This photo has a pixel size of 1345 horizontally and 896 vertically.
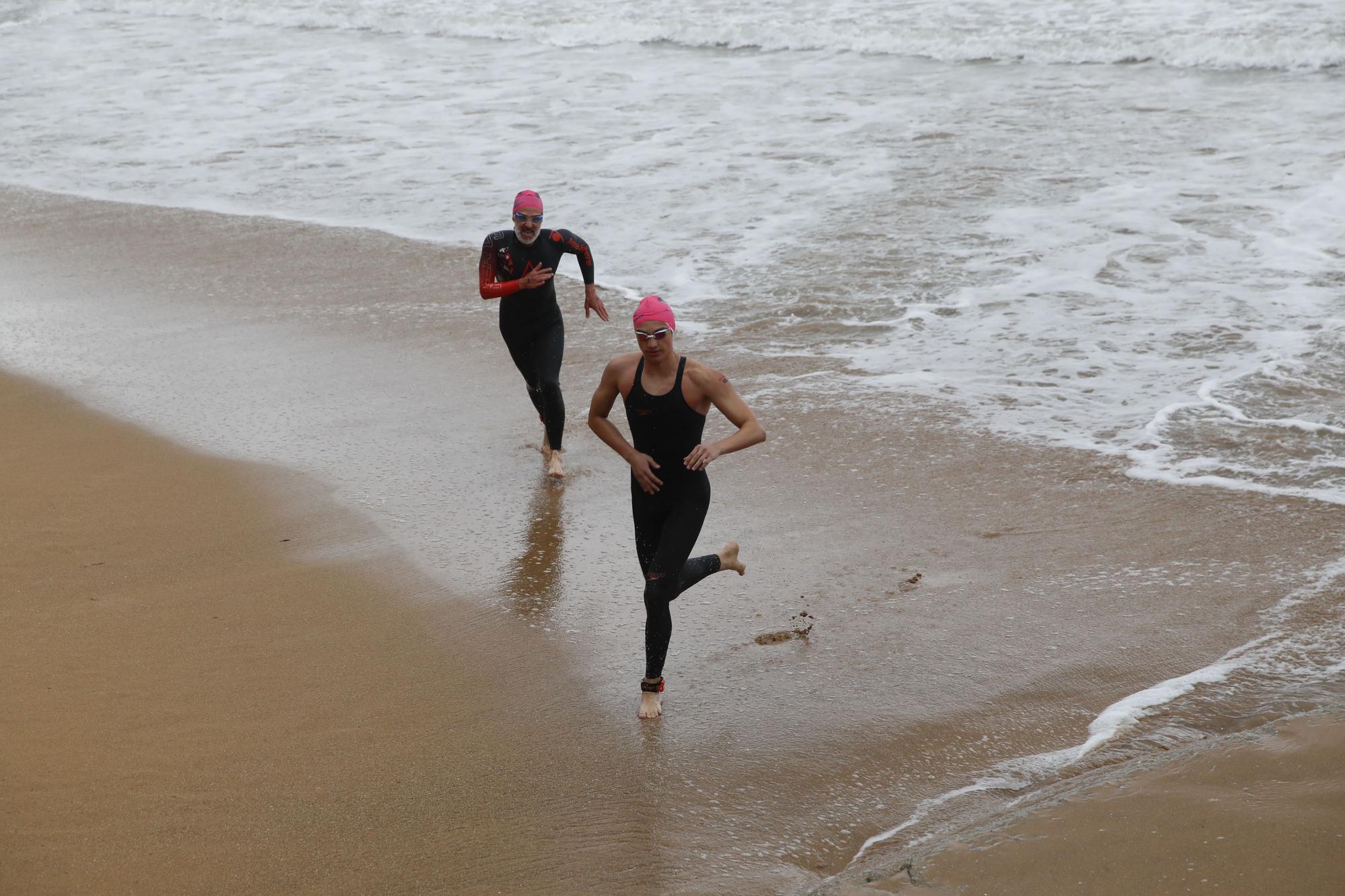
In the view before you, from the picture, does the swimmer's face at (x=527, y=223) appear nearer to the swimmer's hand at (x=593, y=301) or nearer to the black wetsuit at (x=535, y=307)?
the black wetsuit at (x=535, y=307)

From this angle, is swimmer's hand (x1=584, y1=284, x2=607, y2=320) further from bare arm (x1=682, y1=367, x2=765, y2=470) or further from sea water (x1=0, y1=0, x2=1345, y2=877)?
bare arm (x1=682, y1=367, x2=765, y2=470)

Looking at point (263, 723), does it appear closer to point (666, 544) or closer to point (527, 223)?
point (666, 544)

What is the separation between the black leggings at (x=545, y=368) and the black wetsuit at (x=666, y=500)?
263cm

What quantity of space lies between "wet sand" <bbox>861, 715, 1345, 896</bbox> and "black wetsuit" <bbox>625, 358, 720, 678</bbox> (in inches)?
62.0

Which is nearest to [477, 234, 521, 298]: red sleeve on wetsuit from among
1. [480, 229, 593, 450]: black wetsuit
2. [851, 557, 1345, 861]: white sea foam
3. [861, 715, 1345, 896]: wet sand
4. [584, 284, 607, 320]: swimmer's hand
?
[480, 229, 593, 450]: black wetsuit

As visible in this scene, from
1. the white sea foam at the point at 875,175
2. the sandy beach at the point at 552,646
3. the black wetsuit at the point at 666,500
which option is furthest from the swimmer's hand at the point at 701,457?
the white sea foam at the point at 875,175

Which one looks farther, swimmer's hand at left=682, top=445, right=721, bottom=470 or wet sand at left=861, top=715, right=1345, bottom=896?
swimmer's hand at left=682, top=445, right=721, bottom=470

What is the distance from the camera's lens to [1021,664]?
224 inches

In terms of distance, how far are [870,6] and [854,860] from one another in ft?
72.7

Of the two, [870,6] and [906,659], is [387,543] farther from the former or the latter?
[870,6]

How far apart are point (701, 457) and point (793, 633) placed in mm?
1462

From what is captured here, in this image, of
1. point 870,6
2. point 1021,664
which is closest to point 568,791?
point 1021,664

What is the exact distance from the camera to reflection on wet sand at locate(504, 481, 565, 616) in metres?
6.46

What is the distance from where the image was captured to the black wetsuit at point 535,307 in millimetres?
7805
